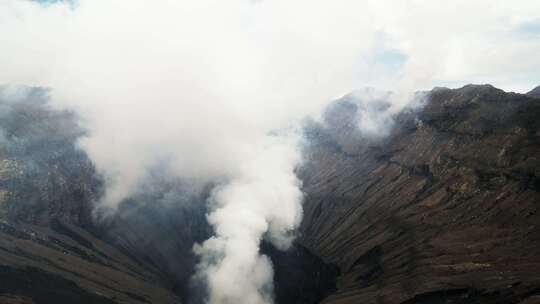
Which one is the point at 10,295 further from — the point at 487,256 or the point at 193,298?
the point at 487,256

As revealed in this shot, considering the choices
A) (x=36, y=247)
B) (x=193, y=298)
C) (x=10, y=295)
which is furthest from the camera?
(x=36, y=247)

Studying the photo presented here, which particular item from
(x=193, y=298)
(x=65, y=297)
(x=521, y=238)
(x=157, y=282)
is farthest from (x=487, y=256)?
(x=65, y=297)

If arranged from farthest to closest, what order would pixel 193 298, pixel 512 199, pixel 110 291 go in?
1. pixel 512 199
2. pixel 193 298
3. pixel 110 291

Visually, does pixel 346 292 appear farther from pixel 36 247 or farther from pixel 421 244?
pixel 36 247

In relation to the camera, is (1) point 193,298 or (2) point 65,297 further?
(1) point 193,298

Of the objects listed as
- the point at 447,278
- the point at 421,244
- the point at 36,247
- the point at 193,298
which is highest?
the point at 36,247

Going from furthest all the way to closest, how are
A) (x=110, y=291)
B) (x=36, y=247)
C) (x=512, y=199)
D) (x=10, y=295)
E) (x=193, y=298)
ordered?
(x=512, y=199) < (x=36, y=247) < (x=193, y=298) < (x=110, y=291) < (x=10, y=295)

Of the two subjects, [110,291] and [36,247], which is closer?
[110,291]

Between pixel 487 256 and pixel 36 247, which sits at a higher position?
pixel 36 247

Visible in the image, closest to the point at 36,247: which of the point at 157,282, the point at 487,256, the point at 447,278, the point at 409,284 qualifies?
the point at 157,282
